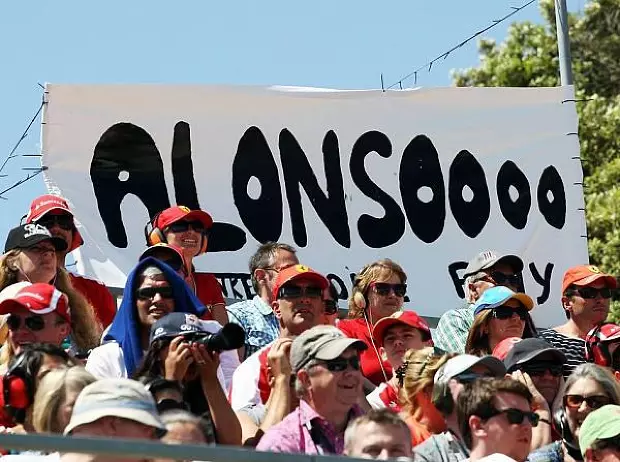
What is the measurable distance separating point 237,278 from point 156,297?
3.84 metres

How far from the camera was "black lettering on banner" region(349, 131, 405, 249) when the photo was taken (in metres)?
11.8

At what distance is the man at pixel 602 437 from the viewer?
248 inches

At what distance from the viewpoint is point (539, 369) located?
7.38 metres

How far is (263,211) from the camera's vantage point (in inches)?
454

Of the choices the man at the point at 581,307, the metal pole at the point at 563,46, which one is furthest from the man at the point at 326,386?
the metal pole at the point at 563,46

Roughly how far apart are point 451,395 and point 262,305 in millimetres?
2016

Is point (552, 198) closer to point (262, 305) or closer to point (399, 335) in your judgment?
point (262, 305)

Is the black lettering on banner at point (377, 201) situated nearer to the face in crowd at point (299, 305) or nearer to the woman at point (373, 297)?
the woman at point (373, 297)

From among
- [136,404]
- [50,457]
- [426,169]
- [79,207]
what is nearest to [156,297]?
[50,457]

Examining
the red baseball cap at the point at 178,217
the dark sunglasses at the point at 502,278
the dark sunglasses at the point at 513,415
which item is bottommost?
the dark sunglasses at the point at 513,415

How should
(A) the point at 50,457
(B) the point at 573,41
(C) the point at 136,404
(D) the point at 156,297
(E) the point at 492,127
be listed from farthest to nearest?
(B) the point at 573,41 < (E) the point at 492,127 < (D) the point at 156,297 < (A) the point at 50,457 < (C) the point at 136,404

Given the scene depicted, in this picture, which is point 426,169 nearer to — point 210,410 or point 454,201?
point 454,201

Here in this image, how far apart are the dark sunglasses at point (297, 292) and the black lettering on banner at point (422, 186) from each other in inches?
164

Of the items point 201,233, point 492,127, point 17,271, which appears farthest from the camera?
point 492,127
